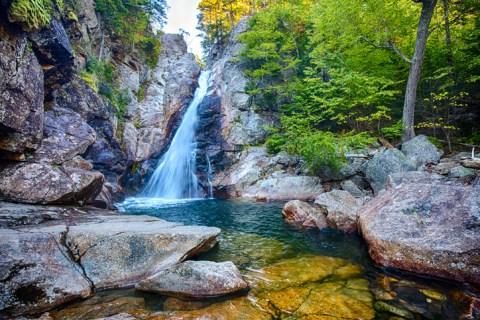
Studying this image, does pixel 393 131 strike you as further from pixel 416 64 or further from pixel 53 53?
pixel 53 53

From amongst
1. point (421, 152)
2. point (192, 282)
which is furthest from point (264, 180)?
point (192, 282)

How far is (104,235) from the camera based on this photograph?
4.34 meters

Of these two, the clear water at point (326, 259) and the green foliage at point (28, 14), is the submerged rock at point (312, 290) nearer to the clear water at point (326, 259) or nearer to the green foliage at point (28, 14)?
the clear water at point (326, 259)

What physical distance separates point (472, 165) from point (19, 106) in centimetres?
1330

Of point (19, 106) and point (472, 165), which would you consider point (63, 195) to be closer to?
point (19, 106)

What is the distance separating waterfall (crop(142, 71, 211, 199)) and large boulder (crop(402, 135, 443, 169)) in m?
13.3

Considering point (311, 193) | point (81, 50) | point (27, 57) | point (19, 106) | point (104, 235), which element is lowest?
point (311, 193)

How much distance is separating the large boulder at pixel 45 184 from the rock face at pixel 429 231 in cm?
837

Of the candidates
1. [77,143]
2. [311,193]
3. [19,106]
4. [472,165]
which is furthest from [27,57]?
[472,165]

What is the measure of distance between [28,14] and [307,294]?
9.33 metres

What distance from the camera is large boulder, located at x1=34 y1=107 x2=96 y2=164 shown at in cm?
791

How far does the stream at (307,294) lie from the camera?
10.4 feet

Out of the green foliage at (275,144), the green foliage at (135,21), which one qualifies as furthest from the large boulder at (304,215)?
the green foliage at (135,21)

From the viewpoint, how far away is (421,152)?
10.4 m
